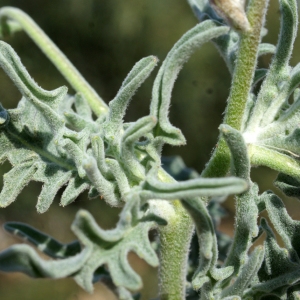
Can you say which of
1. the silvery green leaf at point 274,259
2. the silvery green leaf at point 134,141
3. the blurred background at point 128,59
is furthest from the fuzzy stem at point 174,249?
the blurred background at point 128,59

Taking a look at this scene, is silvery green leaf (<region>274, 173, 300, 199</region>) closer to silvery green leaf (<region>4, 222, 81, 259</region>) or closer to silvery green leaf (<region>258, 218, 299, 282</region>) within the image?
silvery green leaf (<region>258, 218, 299, 282</region>)

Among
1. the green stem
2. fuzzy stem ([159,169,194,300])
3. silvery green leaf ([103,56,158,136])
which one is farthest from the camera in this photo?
the green stem

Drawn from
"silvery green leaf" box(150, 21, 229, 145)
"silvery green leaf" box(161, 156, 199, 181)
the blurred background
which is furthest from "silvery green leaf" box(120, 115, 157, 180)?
the blurred background

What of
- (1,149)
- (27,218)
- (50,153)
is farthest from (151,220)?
(27,218)

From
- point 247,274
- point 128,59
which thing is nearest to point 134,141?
point 247,274

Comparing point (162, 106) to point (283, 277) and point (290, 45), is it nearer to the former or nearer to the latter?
point (290, 45)

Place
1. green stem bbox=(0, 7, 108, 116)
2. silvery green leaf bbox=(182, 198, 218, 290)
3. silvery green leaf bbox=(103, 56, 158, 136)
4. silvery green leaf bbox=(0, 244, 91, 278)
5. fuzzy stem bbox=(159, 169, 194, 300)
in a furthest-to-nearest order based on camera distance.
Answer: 1. green stem bbox=(0, 7, 108, 116)
2. fuzzy stem bbox=(159, 169, 194, 300)
3. silvery green leaf bbox=(103, 56, 158, 136)
4. silvery green leaf bbox=(182, 198, 218, 290)
5. silvery green leaf bbox=(0, 244, 91, 278)
